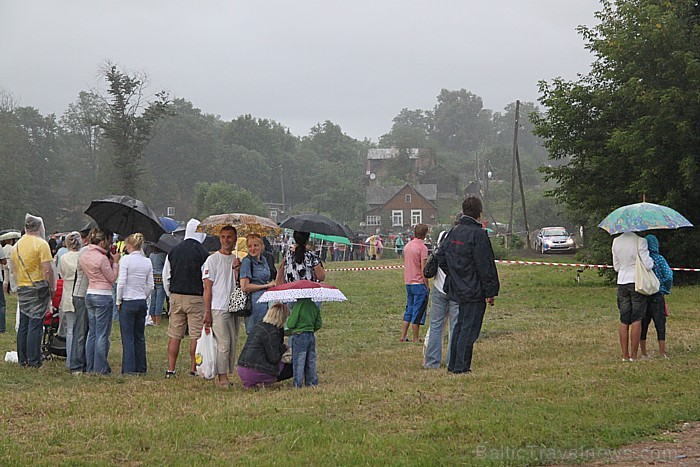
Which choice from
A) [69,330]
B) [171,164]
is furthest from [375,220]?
[69,330]

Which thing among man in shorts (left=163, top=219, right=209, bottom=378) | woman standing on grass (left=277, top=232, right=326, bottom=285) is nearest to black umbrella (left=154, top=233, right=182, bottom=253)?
man in shorts (left=163, top=219, right=209, bottom=378)

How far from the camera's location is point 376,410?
27.6 ft

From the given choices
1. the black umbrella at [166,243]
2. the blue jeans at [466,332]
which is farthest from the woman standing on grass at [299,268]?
the black umbrella at [166,243]

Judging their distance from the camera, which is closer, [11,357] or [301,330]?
[301,330]

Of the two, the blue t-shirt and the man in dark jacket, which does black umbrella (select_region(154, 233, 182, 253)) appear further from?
the man in dark jacket

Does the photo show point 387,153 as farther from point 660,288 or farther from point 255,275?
point 255,275

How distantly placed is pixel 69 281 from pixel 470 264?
5642mm

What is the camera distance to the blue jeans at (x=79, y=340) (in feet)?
39.9

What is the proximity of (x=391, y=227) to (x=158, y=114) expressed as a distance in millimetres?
51838

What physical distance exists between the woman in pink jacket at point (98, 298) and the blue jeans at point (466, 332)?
453cm

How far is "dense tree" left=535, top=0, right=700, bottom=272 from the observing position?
24.9 m

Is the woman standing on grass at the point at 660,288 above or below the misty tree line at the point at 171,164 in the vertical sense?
below

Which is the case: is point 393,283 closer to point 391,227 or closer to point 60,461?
point 60,461

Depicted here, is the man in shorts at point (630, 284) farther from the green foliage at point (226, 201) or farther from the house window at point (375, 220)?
the house window at point (375, 220)
